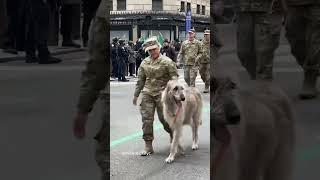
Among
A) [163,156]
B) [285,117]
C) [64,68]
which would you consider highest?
[64,68]

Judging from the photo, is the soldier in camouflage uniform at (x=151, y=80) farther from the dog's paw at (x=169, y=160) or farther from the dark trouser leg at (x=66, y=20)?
the dark trouser leg at (x=66, y=20)

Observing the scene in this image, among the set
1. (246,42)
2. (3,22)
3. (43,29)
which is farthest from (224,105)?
(3,22)

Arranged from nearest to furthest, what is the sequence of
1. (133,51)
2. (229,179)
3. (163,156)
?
1. (229,179)
2. (163,156)
3. (133,51)

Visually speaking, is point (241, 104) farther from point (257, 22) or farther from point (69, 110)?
point (69, 110)

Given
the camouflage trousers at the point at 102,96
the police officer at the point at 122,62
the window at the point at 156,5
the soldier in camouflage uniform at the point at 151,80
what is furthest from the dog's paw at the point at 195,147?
the window at the point at 156,5

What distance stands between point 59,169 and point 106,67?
41cm

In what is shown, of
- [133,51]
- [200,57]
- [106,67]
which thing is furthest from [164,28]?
[106,67]

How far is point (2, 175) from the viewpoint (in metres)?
2.06

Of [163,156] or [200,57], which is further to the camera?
[200,57]

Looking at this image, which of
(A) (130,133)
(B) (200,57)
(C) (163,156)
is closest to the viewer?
(C) (163,156)

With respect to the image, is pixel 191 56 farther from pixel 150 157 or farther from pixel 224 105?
pixel 224 105

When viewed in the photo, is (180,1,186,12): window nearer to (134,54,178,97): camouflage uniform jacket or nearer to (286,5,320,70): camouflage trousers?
(134,54,178,97): camouflage uniform jacket

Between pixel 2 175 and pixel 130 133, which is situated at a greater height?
pixel 2 175

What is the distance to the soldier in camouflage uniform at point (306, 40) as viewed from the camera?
1983 millimetres
